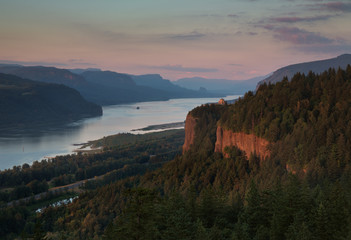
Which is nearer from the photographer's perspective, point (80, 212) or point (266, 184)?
point (266, 184)

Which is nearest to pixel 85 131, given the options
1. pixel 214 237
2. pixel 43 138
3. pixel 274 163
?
pixel 43 138

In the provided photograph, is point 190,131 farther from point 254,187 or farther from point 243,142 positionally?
point 254,187

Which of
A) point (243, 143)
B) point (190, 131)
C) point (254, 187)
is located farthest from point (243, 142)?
point (190, 131)

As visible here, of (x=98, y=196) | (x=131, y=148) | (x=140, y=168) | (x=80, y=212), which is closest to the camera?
(x=80, y=212)

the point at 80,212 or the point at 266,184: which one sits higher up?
the point at 266,184

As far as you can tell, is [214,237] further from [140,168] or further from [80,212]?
[140,168]

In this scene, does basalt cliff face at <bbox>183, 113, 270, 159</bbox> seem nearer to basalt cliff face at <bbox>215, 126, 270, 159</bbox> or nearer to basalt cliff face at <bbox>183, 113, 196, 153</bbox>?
basalt cliff face at <bbox>215, 126, 270, 159</bbox>

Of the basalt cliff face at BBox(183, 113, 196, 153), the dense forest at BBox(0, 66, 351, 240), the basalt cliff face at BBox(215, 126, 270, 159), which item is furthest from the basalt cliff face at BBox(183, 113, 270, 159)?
the basalt cliff face at BBox(183, 113, 196, 153)

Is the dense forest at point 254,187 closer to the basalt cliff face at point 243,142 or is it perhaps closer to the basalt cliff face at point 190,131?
the basalt cliff face at point 243,142
